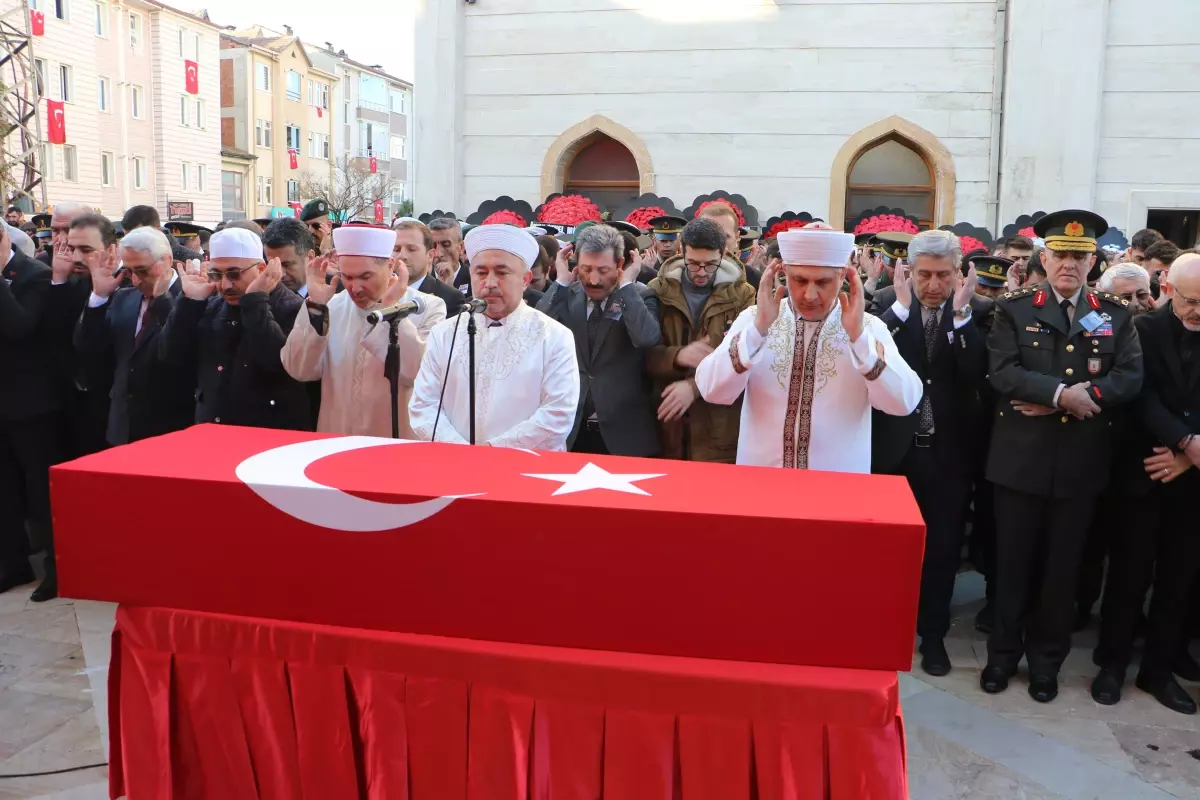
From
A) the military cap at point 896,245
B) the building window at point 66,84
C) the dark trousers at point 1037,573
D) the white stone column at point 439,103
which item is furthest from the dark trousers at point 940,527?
the building window at point 66,84

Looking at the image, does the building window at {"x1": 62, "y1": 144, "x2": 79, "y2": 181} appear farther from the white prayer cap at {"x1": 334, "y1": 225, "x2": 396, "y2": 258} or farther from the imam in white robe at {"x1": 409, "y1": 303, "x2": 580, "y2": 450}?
the imam in white robe at {"x1": 409, "y1": 303, "x2": 580, "y2": 450}

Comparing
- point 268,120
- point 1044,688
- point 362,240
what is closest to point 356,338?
point 362,240

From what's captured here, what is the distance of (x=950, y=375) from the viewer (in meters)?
4.69

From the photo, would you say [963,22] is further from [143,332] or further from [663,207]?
[143,332]

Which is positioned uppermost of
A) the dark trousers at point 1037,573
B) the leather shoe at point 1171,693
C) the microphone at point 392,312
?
the microphone at point 392,312

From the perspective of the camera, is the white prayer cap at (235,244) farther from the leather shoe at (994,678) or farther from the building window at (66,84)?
the building window at (66,84)

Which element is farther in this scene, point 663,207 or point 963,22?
point 963,22

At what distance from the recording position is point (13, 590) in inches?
217

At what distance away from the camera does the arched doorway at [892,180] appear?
42.2ft

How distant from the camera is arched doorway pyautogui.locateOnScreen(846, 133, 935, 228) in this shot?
12867 mm

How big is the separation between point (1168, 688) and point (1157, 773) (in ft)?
2.61

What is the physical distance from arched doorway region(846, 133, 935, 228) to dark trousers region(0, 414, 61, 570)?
10204 millimetres

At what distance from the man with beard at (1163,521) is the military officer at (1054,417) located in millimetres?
217

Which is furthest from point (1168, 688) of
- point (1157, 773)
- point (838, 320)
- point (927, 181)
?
point (927, 181)
